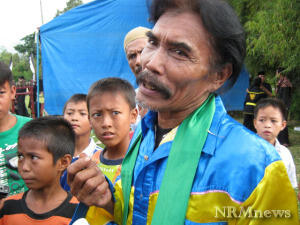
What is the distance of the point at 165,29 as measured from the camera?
1308 millimetres

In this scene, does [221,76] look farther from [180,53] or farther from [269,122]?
[269,122]

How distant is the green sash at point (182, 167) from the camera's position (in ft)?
3.59

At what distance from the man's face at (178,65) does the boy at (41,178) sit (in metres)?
1.09

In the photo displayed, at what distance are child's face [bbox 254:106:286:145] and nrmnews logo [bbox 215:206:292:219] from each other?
2557 mm

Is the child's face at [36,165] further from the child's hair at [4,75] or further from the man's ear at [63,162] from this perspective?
the child's hair at [4,75]

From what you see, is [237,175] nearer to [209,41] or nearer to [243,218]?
[243,218]

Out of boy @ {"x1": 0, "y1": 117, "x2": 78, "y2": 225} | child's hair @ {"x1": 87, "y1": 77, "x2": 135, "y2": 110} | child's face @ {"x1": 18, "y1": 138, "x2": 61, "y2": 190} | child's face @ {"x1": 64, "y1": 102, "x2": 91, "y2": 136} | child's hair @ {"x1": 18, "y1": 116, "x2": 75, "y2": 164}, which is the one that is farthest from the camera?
child's face @ {"x1": 64, "y1": 102, "x2": 91, "y2": 136}

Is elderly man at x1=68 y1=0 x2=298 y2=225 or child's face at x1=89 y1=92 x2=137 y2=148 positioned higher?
child's face at x1=89 y1=92 x2=137 y2=148

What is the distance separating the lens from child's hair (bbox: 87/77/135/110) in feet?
8.20

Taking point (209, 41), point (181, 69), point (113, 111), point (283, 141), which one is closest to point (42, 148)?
point (113, 111)

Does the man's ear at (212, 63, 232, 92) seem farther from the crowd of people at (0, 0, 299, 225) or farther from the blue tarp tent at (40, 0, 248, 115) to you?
the blue tarp tent at (40, 0, 248, 115)

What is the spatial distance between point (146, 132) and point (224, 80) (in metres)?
0.48

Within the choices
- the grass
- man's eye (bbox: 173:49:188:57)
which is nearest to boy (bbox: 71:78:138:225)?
man's eye (bbox: 173:49:188:57)

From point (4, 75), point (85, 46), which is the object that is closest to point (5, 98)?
point (4, 75)
